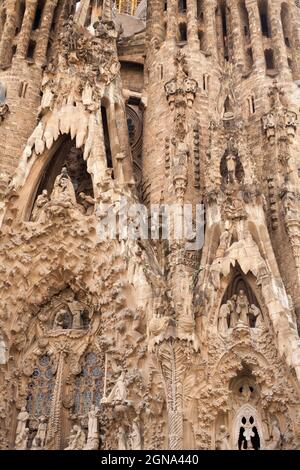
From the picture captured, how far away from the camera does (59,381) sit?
11844 millimetres

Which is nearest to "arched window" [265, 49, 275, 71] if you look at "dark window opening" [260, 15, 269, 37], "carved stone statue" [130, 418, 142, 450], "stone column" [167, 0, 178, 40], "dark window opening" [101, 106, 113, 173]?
"dark window opening" [260, 15, 269, 37]

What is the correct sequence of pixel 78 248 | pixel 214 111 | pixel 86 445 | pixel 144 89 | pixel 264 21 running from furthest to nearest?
1. pixel 264 21
2. pixel 144 89
3. pixel 214 111
4. pixel 78 248
5. pixel 86 445

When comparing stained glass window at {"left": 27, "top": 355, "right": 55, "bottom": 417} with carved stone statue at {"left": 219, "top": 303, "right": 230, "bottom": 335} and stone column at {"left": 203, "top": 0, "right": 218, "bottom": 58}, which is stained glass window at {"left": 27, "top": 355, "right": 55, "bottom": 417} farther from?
stone column at {"left": 203, "top": 0, "right": 218, "bottom": 58}

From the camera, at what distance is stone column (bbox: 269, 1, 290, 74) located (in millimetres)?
15798

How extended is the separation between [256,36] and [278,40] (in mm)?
619

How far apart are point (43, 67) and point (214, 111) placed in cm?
521

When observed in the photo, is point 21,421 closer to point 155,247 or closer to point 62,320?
point 62,320

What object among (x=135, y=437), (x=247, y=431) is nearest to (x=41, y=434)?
(x=135, y=437)

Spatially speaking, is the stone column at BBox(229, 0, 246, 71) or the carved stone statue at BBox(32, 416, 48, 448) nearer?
the carved stone statue at BBox(32, 416, 48, 448)

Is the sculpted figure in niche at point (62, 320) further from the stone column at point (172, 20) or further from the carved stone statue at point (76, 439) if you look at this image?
the stone column at point (172, 20)

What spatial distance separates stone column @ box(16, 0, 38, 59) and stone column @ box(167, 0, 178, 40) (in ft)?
13.2

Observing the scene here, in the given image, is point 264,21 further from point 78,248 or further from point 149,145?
point 78,248

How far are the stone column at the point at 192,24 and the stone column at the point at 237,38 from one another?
103 centimetres

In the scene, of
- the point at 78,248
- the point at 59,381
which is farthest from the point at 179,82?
the point at 59,381
